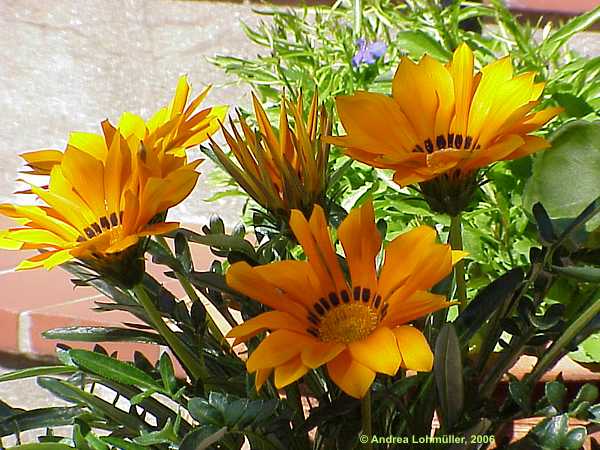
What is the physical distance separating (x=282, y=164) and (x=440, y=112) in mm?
109

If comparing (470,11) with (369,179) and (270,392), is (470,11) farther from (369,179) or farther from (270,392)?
(270,392)

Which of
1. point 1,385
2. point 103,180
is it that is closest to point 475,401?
point 103,180

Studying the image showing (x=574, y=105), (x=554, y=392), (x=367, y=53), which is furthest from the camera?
(x=367, y=53)

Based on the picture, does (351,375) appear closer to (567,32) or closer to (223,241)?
(223,241)

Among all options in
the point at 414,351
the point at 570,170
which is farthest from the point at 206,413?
the point at 570,170

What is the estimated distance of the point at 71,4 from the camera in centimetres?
211

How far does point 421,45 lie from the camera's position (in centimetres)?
119

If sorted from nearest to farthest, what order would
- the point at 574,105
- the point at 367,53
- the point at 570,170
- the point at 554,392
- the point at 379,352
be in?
the point at 379,352
the point at 554,392
the point at 570,170
the point at 574,105
the point at 367,53

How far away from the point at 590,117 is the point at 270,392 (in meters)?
0.64

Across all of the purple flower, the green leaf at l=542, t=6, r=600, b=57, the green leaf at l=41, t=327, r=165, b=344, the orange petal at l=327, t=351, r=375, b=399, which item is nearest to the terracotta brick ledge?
the purple flower

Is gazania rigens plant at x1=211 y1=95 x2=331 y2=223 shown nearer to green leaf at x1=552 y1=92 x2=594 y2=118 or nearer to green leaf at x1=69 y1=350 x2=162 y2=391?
green leaf at x1=69 y1=350 x2=162 y2=391

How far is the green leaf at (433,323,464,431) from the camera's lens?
0.52 meters

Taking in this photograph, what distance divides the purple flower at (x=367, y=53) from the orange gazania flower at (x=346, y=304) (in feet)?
2.78

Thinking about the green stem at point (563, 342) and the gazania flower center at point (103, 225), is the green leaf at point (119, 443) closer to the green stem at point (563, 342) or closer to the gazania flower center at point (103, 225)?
the gazania flower center at point (103, 225)
